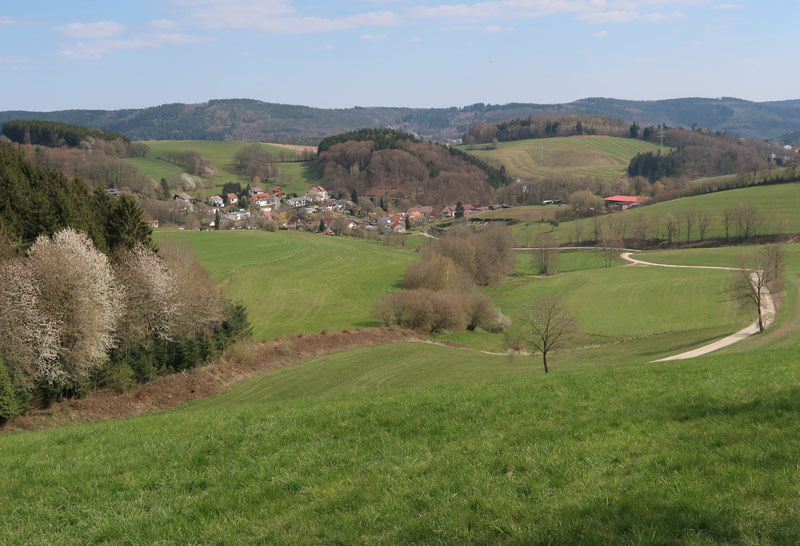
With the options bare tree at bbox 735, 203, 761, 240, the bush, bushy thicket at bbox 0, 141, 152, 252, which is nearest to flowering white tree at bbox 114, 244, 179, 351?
bushy thicket at bbox 0, 141, 152, 252

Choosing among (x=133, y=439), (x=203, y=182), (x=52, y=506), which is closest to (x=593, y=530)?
(x=52, y=506)

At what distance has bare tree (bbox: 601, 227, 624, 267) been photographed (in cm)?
9994

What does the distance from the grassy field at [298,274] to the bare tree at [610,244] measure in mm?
36359

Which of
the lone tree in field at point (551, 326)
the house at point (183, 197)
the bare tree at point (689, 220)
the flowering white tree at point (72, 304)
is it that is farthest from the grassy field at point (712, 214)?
the flowering white tree at point (72, 304)

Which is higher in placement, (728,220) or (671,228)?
(728,220)

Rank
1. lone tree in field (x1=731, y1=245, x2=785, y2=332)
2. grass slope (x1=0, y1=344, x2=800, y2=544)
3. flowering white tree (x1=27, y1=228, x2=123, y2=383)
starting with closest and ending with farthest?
grass slope (x1=0, y1=344, x2=800, y2=544)
flowering white tree (x1=27, y1=228, x2=123, y2=383)
lone tree in field (x1=731, y1=245, x2=785, y2=332)

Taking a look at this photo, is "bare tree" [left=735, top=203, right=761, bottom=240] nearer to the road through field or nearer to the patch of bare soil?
the road through field

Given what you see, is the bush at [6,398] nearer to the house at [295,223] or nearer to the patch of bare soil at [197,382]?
the patch of bare soil at [197,382]

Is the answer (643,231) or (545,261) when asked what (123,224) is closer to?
(545,261)

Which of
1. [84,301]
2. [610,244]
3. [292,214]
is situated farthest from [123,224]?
[292,214]

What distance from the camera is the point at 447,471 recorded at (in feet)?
28.3

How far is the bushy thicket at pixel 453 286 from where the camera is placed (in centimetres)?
5366

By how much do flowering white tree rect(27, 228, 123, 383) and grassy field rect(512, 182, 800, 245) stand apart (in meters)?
107

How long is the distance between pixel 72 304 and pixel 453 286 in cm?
4545
